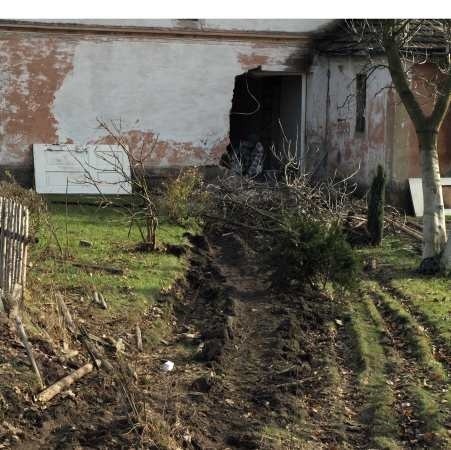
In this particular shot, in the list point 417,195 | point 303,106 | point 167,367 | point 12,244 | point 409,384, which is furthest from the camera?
point 303,106

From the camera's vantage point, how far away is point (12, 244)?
8109 millimetres

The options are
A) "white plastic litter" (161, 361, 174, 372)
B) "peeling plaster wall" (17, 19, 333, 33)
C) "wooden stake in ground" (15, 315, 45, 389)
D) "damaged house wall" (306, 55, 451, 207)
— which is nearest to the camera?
"wooden stake in ground" (15, 315, 45, 389)

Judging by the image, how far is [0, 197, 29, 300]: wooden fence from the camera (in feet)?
26.0

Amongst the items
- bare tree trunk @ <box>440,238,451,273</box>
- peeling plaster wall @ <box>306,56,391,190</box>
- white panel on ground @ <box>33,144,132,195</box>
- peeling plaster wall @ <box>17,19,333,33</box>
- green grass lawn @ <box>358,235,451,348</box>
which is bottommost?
green grass lawn @ <box>358,235,451,348</box>

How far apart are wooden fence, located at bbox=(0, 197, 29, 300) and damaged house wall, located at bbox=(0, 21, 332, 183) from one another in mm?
10021

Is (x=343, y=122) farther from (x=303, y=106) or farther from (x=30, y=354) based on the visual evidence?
(x=30, y=354)

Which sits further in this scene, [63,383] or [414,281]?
[414,281]

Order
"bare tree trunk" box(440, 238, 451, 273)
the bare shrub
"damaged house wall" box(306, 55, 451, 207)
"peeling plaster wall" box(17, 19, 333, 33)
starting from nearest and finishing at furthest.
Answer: "bare tree trunk" box(440, 238, 451, 273) → the bare shrub → "damaged house wall" box(306, 55, 451, 207) → "peeling plaster wall" box(17, 19, 333, 33)

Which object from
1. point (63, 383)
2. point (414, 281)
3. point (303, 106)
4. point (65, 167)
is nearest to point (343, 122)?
point (303, 106)

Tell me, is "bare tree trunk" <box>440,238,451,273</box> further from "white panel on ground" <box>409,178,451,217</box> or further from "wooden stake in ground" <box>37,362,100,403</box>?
"wooden stake in ground" <box>37,362,100,403</box>

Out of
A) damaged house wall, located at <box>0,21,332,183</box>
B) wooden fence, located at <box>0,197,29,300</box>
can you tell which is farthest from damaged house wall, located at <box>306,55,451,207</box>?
wooden fence, located at <box>0,197,29,300</box>

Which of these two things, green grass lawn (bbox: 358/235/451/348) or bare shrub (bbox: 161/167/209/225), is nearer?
green grass lawn (bbox: 358/235/451/348)

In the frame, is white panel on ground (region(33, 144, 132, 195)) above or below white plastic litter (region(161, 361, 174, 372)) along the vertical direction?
above

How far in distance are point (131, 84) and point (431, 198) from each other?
32.4 feet
